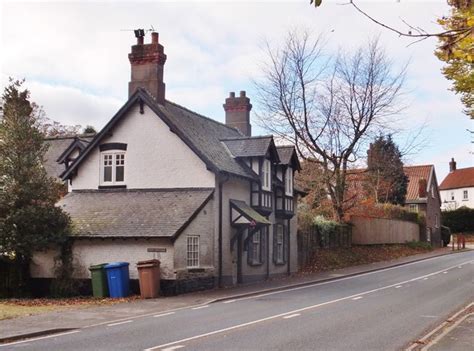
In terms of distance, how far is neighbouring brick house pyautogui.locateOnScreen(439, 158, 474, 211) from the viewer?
300 ft

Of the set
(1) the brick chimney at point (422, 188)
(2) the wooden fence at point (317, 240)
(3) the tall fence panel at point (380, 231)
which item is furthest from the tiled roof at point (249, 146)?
(1) the brick chimney at point (422, 188)

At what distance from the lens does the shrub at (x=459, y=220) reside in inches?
2864

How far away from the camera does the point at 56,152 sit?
122ft

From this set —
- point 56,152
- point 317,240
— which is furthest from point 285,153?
point 56,152

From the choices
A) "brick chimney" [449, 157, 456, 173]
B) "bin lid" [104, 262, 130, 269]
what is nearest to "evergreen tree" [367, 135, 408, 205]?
"bin lid" [104, 262, 130, 269]

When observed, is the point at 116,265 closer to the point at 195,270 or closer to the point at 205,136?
the point at 195,270

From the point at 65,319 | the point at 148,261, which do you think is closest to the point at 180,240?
the point at 148,261

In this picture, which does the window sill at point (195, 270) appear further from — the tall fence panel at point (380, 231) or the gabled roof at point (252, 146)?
the tall fence panel at point (380, 231)

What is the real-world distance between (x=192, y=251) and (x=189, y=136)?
4.91m

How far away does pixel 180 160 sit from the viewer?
82.1 ft

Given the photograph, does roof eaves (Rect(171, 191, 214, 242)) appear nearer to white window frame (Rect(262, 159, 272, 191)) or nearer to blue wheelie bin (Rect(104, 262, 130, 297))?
blue wheelie bin (Rect(104, 262, 130, 297))

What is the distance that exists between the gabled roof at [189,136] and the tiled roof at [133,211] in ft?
4.29

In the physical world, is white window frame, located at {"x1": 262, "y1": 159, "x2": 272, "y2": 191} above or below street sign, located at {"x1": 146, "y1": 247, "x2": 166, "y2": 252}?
above

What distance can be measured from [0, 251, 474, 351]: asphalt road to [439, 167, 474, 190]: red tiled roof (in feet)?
244
